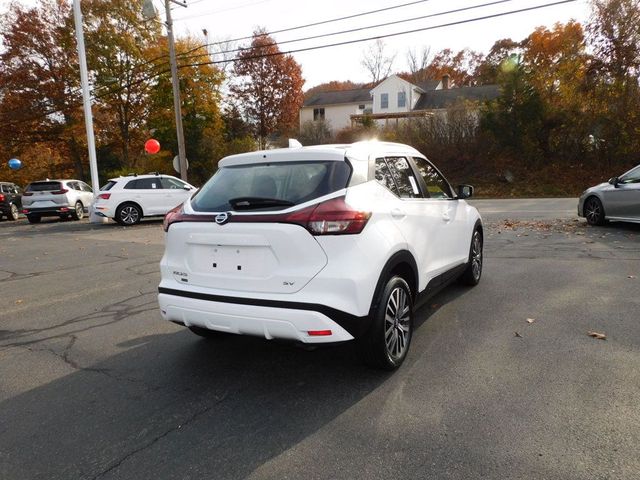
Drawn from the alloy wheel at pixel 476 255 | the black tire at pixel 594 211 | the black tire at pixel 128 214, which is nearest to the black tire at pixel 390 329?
the alloy wheel at pixel 476 255

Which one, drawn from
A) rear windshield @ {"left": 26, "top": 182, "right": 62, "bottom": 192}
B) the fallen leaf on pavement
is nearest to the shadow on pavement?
the fallen leaf on pavement

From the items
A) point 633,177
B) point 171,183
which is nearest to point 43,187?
point 171,183

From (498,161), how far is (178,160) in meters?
18.1

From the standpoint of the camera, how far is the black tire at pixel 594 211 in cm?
1083

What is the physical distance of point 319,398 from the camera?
3.21 meters

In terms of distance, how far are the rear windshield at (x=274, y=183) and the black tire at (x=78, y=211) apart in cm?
1688

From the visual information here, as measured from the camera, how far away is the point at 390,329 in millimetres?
3520

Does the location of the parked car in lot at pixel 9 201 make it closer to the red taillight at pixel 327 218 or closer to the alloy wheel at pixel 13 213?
the alloy wheel at pixel 13 213

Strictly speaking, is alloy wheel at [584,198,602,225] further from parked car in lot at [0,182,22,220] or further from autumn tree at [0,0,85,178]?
autumn tree at [0,0,85,178]

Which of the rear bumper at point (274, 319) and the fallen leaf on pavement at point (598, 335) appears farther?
the fallen leaf on pavement at point (598, 335)

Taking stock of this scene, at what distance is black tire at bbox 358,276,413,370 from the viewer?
3293 mm

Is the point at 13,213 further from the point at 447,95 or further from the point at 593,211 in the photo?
the point at 447,95

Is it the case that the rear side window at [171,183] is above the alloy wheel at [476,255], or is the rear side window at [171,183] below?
above

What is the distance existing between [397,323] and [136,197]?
1386 centimetres
